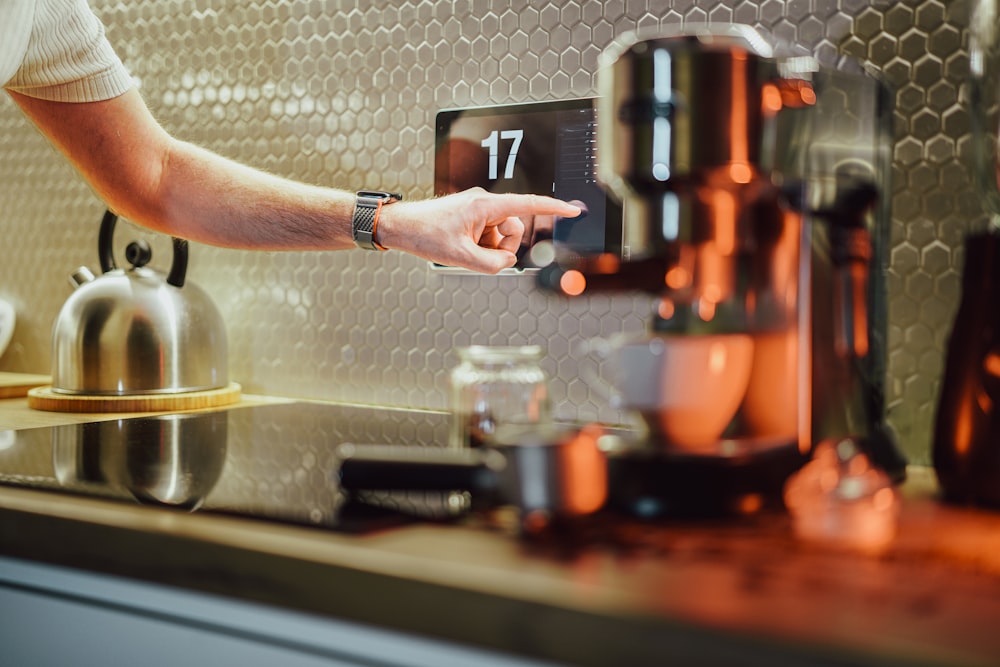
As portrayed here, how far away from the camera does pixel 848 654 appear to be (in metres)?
0.47

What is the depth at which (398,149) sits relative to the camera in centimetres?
151

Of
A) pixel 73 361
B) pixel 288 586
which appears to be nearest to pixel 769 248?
pixel 288 586

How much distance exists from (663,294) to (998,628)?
36 cm

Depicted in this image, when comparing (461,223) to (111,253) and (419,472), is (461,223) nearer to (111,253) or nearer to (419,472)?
(419,472)

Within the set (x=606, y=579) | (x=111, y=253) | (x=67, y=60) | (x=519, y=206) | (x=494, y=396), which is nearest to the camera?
(x=606, y=579)

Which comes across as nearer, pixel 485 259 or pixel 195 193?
pixel 485 259

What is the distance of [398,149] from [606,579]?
1.06 m

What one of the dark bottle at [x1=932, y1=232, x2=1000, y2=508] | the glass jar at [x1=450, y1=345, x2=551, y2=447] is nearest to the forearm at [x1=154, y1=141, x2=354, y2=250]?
the glass jar at [x1=450, y1=345, x2=551, y2=447]

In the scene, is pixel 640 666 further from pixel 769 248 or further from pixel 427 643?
pixel 769 248

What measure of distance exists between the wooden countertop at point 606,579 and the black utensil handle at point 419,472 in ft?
0.17

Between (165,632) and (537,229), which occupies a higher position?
(537,229)

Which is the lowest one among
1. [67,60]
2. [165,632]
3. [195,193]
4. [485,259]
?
[165,632]

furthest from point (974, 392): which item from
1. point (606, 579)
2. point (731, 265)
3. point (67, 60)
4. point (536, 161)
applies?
point (67, 60)

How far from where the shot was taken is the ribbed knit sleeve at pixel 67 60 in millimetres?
1322
